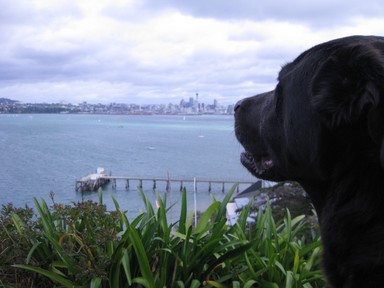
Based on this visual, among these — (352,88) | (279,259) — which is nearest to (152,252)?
(279,259)

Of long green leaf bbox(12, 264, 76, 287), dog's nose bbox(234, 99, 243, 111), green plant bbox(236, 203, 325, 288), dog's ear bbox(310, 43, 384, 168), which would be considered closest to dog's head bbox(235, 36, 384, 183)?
dog's ear bbox(310, 43, 384, 168)

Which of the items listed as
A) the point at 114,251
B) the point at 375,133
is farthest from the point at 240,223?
the point at 375,133

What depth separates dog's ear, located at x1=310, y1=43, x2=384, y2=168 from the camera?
157 centimetres

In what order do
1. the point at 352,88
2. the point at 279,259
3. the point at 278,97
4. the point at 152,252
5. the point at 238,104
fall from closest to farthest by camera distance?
the point at 352,88 < the point at 278,97 < the point at 238,104 < the point at 152,252 < the point at 279,259

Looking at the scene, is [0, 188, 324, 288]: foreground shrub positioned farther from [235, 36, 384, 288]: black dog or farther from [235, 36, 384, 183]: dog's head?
[235, 36, 384, 288]: black dog

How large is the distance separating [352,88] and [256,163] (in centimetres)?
102

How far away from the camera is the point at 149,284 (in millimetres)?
3057

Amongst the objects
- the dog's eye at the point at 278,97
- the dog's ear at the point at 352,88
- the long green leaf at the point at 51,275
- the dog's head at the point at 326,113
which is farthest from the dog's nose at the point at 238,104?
the long green leaf at the point at 51,275

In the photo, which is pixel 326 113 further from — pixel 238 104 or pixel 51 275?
pixel 51 275

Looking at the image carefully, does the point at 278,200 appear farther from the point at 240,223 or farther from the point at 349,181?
the point at 349,181

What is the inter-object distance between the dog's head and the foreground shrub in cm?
103

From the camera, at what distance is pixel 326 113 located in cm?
185

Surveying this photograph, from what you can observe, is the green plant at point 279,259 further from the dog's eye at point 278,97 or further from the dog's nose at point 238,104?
the dog's eye at point 278,97

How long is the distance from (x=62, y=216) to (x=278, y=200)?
1633cm
